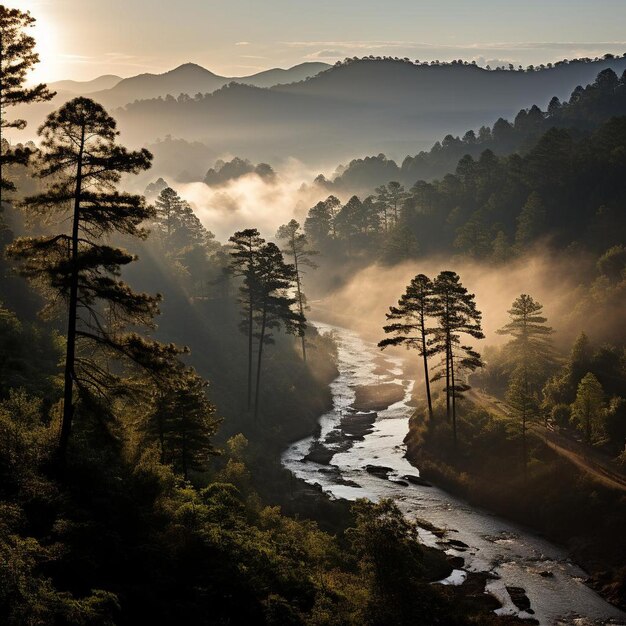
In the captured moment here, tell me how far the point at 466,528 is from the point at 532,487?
654 cm

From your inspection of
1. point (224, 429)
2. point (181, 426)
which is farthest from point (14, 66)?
point (224, 429)

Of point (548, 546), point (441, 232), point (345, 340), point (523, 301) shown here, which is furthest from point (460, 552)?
point (441, 232)

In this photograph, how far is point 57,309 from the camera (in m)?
22.2

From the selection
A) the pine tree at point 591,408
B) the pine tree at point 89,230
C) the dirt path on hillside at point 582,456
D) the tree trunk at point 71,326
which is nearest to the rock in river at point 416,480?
the dirt path on hillside at point 582,456

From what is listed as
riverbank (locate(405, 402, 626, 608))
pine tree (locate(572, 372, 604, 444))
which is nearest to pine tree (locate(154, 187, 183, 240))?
riverbank (locate(405, 402, 626, 608))

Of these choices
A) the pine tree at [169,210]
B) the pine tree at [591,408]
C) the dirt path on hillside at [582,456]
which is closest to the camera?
the dirt path on hillside at [582,456]

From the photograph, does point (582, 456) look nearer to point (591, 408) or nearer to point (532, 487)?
point (532, 487)

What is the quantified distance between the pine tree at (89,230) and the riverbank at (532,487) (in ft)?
93.7

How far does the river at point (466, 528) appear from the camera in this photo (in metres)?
32.2

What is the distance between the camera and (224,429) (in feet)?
179

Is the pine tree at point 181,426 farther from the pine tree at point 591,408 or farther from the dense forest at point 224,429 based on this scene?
the pine tree at point 591,408

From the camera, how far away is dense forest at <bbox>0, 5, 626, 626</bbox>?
19.9 meters

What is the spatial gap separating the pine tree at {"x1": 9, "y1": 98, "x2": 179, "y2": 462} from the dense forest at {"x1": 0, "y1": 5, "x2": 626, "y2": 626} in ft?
0.25

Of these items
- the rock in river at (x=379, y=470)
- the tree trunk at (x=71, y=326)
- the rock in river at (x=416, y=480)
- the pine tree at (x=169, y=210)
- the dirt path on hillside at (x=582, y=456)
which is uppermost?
A: the pine tree at (x=169, y=210)
